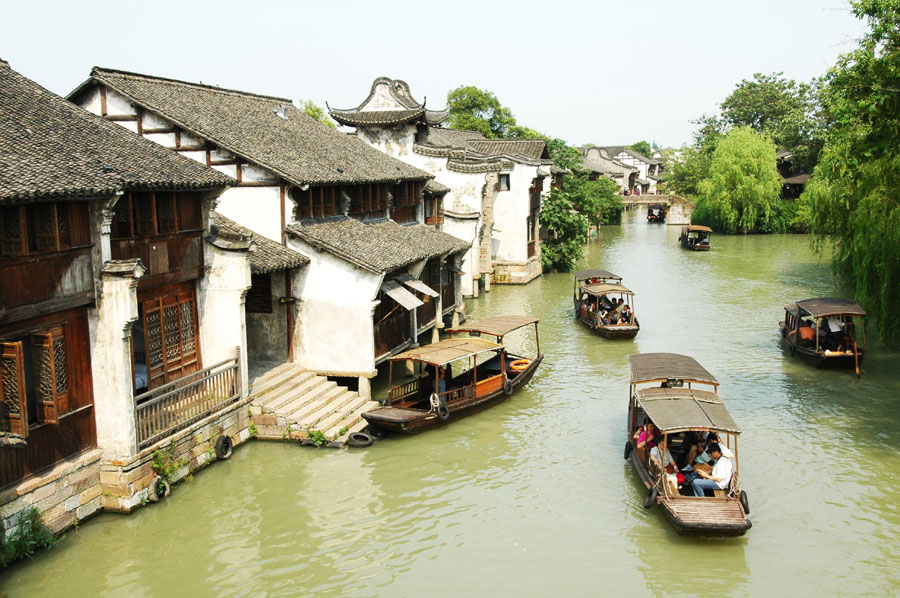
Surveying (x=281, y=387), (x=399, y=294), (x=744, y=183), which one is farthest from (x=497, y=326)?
(x=744, y=183)

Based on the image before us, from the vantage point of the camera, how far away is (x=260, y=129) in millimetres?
22188

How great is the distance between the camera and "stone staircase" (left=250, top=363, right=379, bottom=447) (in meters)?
17.5

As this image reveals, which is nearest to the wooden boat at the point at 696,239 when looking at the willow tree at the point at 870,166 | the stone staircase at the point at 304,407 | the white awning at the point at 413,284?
the willow tree at the point at 870,166

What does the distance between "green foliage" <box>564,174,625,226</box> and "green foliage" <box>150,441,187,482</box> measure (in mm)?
32923

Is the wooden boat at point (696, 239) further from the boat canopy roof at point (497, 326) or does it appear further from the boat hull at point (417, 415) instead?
the boat hull at point (417, 415)

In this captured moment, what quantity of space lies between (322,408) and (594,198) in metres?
46.8

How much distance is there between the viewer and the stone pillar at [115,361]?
13359 millimetres

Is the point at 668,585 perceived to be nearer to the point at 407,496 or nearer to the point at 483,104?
the point at 407,496

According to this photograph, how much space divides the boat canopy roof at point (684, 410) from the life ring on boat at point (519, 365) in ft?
22.1

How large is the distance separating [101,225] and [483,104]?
58448 mm

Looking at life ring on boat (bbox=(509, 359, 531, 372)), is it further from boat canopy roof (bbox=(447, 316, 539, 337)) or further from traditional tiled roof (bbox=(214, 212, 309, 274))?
traditional tiled roof (bbox=(214, 212, 309, 274))

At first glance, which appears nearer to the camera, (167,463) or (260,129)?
(167,463)

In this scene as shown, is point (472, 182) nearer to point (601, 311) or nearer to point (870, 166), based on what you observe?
point (601, 311)

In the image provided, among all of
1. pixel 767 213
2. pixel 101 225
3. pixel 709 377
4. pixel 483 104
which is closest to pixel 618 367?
pixel 709 377
